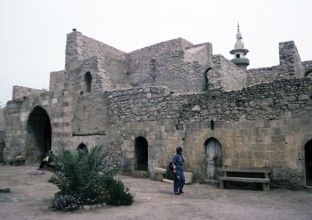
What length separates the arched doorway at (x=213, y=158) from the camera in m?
11.1

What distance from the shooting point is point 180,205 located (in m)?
7.64

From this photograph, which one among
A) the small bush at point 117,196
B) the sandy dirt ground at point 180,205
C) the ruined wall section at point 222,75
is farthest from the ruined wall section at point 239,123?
the small bush at point 117,196

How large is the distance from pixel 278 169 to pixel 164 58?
9.38 metres

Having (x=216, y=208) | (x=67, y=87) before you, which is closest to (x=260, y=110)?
(x=216, y=208)

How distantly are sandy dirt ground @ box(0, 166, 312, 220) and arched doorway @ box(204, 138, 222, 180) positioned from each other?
64cm

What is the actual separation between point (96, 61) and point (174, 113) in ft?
19.1

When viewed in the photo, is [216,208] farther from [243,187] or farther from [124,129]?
[124,129]

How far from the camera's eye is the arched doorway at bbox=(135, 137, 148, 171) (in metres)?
13.6

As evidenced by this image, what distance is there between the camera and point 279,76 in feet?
42.5

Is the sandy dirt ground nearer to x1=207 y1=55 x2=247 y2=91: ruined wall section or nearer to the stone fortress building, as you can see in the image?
the stone fortress building

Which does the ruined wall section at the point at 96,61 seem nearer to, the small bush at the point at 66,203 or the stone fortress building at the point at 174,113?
the stone fortress building at the point at 174,113

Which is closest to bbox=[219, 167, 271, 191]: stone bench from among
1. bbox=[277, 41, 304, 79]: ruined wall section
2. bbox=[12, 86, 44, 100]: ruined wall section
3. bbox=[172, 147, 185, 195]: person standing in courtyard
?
bbox=[172, 147, 185, 195]: person standing in courtyard

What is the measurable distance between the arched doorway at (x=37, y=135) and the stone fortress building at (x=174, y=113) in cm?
6

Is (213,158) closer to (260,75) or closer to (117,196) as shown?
(117,196)
